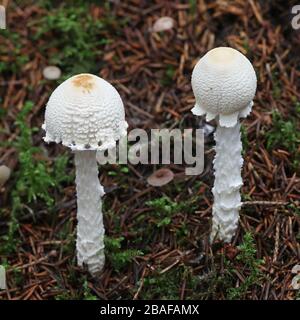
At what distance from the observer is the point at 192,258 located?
381 centimetres

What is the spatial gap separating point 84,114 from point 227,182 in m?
1.04

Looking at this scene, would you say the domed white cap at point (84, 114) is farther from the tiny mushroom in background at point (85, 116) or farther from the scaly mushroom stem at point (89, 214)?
the scaly mushroom stem at point (89, 214)

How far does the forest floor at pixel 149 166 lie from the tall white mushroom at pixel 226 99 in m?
0.45

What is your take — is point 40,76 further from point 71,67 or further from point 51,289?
point 51,289

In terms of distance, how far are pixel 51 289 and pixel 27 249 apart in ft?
1.47

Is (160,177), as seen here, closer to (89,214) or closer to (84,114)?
(89,214)

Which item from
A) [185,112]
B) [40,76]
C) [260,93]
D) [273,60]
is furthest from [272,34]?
[40,76]

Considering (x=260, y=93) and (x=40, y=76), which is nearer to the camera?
(x=260, y=93)

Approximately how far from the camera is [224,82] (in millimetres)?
3105

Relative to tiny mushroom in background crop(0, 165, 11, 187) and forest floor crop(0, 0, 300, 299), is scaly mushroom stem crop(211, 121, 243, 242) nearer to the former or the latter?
forest floor crop(0, 0, 300, 299)

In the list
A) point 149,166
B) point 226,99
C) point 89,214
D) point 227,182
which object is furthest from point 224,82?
point 149,166

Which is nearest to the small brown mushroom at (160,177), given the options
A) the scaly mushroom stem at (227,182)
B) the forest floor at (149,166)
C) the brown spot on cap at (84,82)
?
the forest floor at (149,166)

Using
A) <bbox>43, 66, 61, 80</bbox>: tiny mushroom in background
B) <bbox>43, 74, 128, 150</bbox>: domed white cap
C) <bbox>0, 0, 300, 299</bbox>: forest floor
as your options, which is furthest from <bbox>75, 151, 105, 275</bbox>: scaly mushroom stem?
<bbox>43, 66, 61, 80</bbox>: tiny mushroom in background

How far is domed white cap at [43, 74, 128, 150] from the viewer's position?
308 cm
